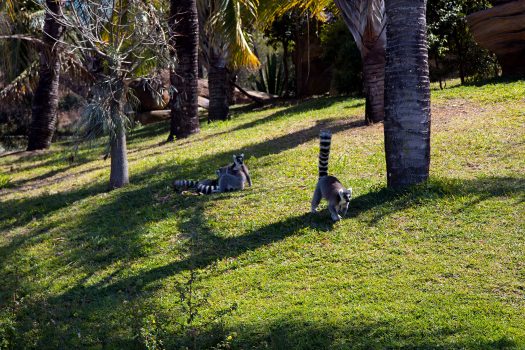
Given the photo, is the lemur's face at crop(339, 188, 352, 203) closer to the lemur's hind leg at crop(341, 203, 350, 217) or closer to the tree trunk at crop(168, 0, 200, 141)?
the lemur's hind leg at crop(341, 203, 350, 217)

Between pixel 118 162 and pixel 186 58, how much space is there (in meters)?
5.23

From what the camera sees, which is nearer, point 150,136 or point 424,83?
point 424,83

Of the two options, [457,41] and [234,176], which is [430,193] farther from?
[457,41]

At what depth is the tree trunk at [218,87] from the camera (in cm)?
2077

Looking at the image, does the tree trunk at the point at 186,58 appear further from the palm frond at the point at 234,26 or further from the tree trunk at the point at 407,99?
the tree trunk at the point at 407,99

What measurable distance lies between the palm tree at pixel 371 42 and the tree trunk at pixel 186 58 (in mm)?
4325

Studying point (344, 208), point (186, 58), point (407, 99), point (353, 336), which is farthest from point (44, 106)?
point (353, 336)

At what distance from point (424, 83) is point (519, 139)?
2.83m

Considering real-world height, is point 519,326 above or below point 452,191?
below

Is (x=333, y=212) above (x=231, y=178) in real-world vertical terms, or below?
below

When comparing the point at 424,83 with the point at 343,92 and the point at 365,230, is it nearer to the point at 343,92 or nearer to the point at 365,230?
the point at 365,230

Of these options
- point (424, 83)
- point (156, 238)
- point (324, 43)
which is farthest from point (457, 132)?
point (324, 43)

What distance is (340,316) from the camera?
661 centimetres

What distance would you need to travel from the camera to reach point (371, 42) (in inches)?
564
